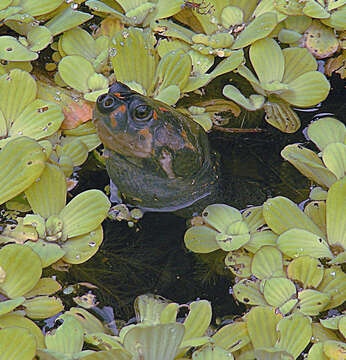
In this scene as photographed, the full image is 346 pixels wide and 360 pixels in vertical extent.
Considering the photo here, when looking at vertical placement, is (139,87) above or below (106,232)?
above

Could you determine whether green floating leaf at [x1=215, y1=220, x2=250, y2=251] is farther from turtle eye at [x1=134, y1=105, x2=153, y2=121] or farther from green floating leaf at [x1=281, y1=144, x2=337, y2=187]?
turtle eye at [x1=134, y1=105, x2=153, y2=121]

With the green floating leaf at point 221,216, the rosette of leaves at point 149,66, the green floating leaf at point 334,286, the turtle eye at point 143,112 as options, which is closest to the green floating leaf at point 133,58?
the rosette of leaves at point 149,66

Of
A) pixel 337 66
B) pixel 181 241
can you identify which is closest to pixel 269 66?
pixel 337 66

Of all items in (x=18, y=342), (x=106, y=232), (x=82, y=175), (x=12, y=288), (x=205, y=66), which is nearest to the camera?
(x=18, y=342)

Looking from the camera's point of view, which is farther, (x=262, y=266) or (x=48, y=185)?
(x=48, y=185)

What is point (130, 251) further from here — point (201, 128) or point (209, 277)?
point (201, 128)

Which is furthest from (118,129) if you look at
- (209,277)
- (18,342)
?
(18,342)

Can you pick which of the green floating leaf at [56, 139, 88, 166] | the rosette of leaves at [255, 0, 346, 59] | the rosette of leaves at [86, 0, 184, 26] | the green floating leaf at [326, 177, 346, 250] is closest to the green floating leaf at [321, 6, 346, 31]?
the rosette of leaves at [255, 0, 346, 59]

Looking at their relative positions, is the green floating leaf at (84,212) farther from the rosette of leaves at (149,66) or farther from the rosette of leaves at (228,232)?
the rosette of leaves at (149,66)
